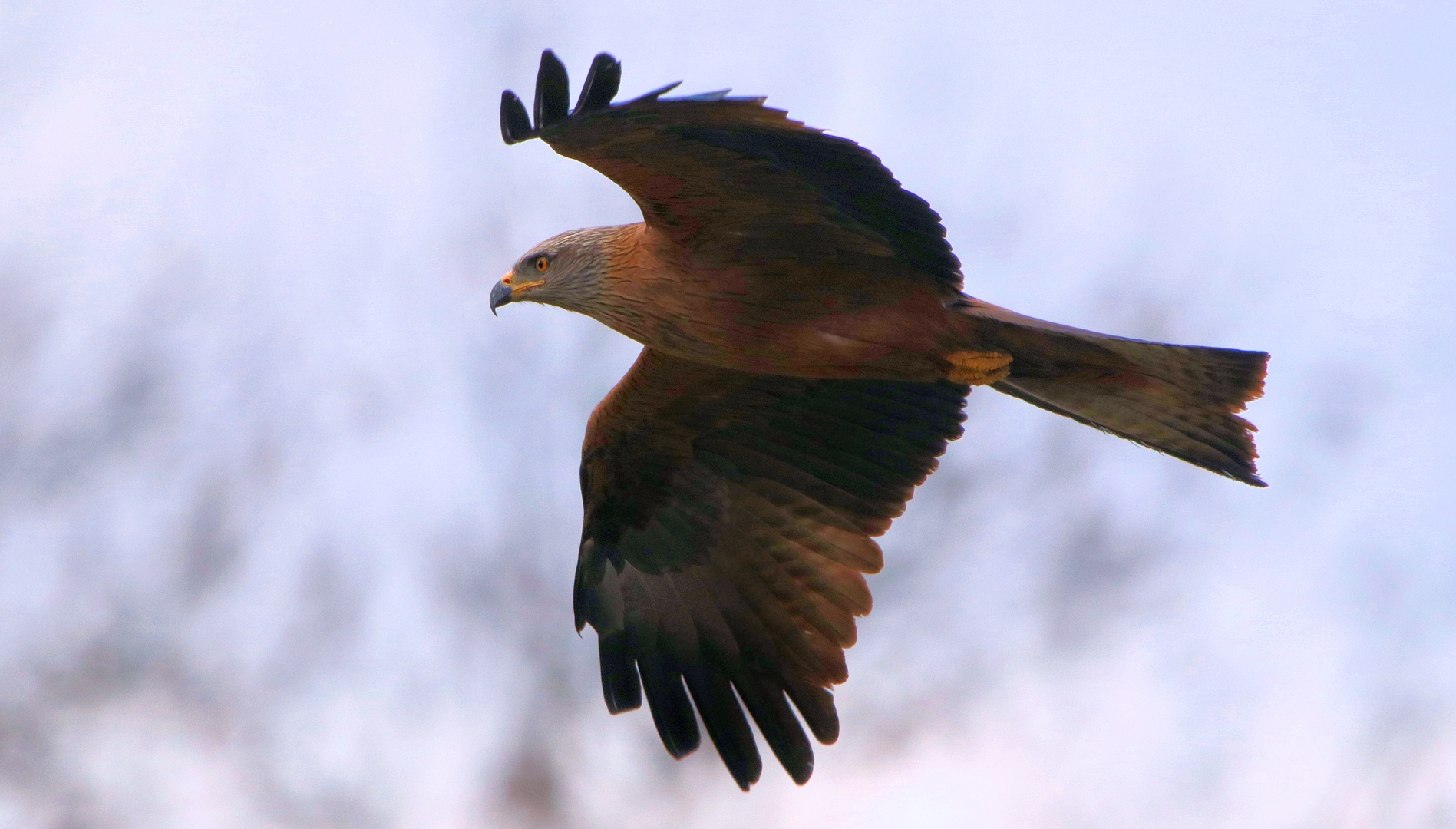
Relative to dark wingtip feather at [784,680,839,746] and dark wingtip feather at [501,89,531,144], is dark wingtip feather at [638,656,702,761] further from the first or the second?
dark wingtip feather at [501,89,531,144]

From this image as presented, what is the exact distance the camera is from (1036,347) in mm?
6465

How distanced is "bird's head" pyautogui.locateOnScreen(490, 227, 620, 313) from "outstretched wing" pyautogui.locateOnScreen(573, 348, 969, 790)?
0.75 metres

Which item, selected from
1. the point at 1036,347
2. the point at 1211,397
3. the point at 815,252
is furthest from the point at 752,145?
the point at 1211,397

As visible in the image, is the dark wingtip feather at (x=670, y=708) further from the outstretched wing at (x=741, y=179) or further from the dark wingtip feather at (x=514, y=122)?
the dark wingtip feather at (x=514, y=122)

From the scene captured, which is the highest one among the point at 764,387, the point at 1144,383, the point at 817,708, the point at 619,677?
the point at 764,387

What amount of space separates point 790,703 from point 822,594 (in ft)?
1.84

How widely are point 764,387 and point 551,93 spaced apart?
7.88 feet

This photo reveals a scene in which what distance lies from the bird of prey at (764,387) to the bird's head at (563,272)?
0.4 inches

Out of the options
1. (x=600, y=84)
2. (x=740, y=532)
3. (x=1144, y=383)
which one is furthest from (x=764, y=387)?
(x=600, y=84)

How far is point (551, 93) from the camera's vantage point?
5250 mm

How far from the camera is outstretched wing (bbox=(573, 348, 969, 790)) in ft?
23.1

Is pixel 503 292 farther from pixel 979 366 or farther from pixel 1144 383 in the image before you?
pixel 1144 383

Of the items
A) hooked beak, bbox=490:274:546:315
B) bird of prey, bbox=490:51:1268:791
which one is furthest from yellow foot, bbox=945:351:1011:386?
hooked beak, bbox=490:274:546:315

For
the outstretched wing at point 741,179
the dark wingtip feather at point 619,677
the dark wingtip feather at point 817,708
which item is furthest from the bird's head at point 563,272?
the dark wingtip feather at point 817,708
